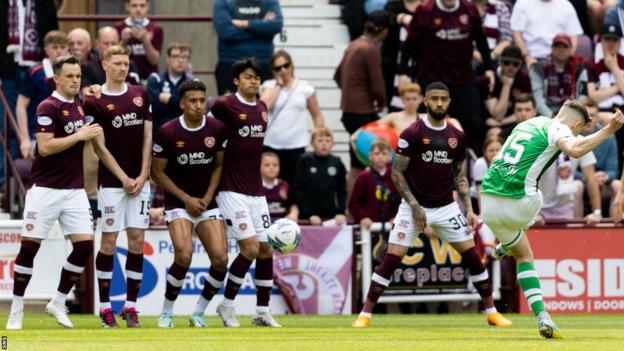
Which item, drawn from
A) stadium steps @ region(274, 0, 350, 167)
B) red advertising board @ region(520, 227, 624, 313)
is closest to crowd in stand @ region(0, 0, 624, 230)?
red advertising board @ region(520, 227, 624, 313)

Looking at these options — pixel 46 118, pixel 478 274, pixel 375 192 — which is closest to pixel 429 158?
pixel 478 274

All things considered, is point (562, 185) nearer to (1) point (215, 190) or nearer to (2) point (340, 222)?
(2) point (340, 222)

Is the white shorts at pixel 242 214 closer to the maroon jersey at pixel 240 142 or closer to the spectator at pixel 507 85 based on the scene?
the maroon jersey at pixel 240 142

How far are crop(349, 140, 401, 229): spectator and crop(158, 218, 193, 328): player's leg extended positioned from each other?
13.2ft

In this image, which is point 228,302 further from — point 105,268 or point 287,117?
point 287,117

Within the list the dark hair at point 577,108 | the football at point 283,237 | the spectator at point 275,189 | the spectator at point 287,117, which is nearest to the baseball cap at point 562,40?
the spectator at point 287,117

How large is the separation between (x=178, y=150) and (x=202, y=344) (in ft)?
11.4

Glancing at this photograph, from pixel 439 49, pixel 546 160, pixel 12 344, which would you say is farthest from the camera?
pixel 439 49

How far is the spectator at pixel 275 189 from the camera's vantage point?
1944 centimetres

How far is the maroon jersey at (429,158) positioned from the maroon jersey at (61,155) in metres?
3.40

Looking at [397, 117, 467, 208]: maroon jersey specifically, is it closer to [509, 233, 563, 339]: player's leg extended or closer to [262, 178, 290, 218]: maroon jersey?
[509, 233, 563, 339]: player's leg extended

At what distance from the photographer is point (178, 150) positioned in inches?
619

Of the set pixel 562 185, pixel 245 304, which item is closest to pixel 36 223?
pixel 245 304

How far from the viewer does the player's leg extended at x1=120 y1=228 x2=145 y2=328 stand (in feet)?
52.0
